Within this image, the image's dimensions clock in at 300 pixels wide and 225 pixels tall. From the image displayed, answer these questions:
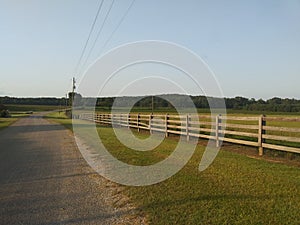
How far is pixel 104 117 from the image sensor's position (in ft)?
111

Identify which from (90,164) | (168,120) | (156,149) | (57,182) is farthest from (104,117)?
(57,182)

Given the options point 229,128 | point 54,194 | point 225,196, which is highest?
point 229,128

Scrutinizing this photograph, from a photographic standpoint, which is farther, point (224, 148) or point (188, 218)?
point (224, 148)

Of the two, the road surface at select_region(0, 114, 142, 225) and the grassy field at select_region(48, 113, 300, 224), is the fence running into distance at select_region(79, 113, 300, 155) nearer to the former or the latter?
the grassy field at select_region(48, 113, 300, 224)

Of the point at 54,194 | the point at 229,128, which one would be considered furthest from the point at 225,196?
the point at 229,128

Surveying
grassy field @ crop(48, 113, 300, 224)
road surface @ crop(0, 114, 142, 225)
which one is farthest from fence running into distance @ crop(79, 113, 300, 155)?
road surface @ crop(0, 114, 142, 225)

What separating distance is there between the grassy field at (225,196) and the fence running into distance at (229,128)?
65.4 inches

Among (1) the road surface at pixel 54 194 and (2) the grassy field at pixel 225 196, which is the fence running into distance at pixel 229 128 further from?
(1) the road surface at pixel 54 194

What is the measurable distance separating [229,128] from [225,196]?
9820mm

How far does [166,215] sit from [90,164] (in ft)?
16.1

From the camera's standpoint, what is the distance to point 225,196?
530cm

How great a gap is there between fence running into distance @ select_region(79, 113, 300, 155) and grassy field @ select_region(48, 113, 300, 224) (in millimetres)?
1661

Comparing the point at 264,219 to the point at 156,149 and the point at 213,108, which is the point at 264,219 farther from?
the point at 213,108

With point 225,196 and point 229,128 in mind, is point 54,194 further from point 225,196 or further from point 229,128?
point 229,128
